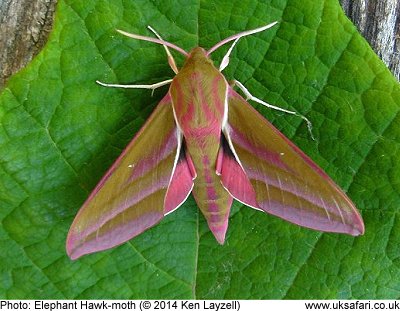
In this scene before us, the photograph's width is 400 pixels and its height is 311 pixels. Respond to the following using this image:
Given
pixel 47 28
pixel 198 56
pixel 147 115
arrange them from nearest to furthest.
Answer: pixel 198 56 → pixel 147 115 → pixel 47 28

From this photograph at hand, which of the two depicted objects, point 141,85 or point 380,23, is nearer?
point 141,85

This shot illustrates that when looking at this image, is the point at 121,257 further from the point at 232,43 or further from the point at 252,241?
the point at 232,43

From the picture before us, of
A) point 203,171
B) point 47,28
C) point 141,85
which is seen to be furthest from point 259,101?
point 47,28

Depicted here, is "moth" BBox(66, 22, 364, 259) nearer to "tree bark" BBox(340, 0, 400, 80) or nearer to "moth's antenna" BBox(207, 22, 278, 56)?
"moth's antenna" BBox(207, 22, 278, 56)

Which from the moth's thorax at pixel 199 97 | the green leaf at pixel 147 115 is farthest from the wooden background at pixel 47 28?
the moth's thorax at pixel 199 97

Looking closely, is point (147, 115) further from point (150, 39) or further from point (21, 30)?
point (21, 30)

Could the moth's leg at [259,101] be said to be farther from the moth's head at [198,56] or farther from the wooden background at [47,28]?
the wooden background at [47,28]
